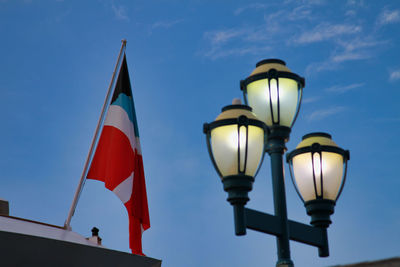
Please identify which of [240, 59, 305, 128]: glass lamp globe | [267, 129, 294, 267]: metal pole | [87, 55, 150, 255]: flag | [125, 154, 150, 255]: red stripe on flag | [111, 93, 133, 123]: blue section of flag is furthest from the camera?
[111, 93, 133, 123]: blue section of flag

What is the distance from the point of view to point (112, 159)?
12555 millimetres

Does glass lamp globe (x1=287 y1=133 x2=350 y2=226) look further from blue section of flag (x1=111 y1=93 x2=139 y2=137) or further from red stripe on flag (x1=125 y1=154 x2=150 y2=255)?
blue section of flag (x1=111 y1=93 x2=139 y2=137)

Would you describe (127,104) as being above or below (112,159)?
above

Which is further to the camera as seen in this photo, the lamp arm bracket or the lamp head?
the lamp arm bracket

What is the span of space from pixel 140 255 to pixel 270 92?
7.63 m

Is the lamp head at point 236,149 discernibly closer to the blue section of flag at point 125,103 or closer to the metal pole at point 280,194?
the metal pole at point 280,194

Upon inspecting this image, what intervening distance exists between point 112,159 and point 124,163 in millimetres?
263

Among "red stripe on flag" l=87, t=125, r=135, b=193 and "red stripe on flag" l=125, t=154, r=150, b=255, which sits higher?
"red stripe on flag" l=87, t=125, r=135, b=193

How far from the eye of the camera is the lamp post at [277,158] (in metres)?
5.02

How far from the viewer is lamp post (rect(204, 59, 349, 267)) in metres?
5.02

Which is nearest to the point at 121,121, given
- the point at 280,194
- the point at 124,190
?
the point at 124,190

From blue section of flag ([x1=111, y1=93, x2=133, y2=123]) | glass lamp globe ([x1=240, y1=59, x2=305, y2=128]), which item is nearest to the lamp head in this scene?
glass lamp globe ([x1=240, y1=59, x2=305, y2=128])

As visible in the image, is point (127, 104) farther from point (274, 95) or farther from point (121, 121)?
point (274, 95)

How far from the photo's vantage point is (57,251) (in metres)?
11.6
